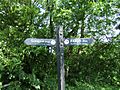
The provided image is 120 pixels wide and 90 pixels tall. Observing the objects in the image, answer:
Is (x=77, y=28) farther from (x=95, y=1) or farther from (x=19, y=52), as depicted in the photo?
(x=19, y=52)

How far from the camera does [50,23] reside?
6.89 m

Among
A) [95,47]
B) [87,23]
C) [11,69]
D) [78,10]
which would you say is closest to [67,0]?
[78,10]

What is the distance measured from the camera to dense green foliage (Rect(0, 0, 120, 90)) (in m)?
6.36

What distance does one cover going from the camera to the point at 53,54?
696cm

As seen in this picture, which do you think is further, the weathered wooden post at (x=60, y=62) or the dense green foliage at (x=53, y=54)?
the dense green foliage at (x=53, y=54)

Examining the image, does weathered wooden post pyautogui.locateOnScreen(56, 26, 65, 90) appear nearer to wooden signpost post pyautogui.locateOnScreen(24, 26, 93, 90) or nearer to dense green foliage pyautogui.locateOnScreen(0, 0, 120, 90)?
wooden signpost post pyautogui.locateOnScreen(24, 26, 93, 90)

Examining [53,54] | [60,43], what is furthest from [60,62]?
[53,54]

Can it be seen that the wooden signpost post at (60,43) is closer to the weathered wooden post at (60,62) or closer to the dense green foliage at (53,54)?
the weathered wooden post at (60,62)

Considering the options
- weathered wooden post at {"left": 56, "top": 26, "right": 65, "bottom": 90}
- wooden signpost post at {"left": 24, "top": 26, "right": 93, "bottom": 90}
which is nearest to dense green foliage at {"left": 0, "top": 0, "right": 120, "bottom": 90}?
wooden signpost post at {"left": 24, "top": 26, "right": 93, "bottom": 90}

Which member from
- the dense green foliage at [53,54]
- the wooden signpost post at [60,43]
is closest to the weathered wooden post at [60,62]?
the wooden signpost post at [60,43]

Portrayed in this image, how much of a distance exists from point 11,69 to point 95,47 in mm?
2377

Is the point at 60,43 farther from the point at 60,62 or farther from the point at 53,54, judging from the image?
the point at 53,54

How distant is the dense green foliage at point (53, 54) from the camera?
636 cm

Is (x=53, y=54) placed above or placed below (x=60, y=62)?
below
